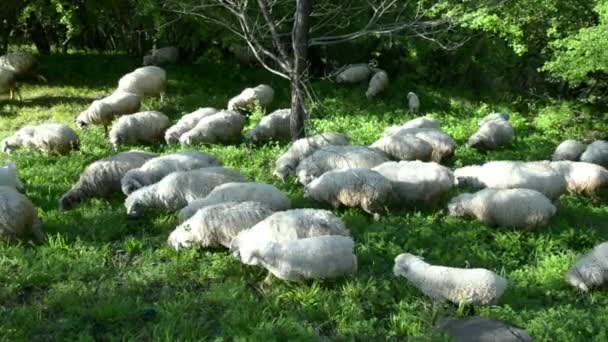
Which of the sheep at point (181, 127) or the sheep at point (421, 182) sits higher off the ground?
the sheep at point (181, 127)

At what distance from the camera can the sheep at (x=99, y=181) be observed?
24.8 feet

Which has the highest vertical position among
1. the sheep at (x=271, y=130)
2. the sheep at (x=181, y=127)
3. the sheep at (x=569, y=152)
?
the sheep at (x=181, y=127)

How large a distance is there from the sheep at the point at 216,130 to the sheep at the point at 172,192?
3020 millimetres

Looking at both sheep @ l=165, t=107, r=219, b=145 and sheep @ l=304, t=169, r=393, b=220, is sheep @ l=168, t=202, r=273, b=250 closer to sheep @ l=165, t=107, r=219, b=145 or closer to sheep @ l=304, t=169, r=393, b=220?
sheep @ l=304, t=169, r=393, b=220

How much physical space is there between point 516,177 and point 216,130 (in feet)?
16.4

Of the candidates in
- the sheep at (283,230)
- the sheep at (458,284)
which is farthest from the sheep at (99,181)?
the sheep at (458,284)

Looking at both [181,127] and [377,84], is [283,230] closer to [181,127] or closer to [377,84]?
[181,127]

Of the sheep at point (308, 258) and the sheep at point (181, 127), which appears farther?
the sheep at point (181, 127)

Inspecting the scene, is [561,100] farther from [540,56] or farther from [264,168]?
[264,168]

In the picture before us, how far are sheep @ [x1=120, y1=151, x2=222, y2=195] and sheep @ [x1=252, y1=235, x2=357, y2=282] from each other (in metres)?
2.81

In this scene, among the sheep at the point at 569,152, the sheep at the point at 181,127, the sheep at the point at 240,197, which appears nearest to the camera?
the sheep at the point at 240,197

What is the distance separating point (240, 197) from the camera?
679 centimetres

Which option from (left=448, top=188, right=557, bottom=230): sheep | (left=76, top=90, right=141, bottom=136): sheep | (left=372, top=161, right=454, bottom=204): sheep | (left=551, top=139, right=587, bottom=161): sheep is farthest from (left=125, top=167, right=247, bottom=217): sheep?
(left=551, top=139, right=587, bottom=161): sheep

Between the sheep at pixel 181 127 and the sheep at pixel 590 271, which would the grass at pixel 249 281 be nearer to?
the sheep at pixel 590 271
